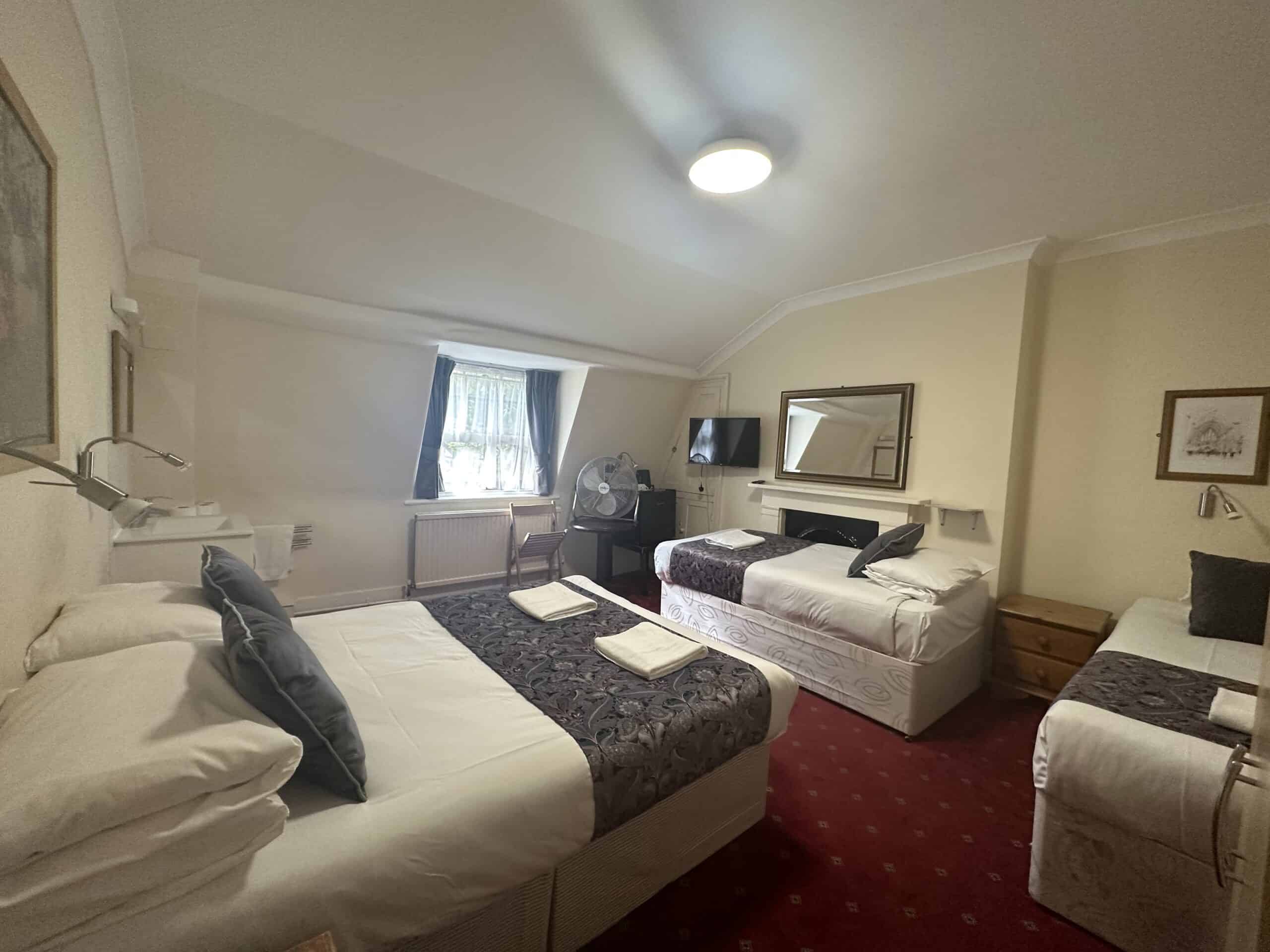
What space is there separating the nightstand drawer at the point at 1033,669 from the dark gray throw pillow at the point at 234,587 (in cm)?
367

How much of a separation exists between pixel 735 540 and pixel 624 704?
2436 millimetres

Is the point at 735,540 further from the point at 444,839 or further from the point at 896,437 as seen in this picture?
the point at 444,839

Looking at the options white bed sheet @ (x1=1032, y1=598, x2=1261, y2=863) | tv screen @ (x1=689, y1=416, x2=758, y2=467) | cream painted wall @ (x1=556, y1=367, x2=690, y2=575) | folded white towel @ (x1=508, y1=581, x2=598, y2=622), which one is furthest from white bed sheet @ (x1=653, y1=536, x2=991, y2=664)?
cream painted wall @ (x1=556, y1=367, x2=690, y2=575)

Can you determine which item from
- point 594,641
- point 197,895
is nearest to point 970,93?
point 594,641

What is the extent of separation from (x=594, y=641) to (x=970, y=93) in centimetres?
260

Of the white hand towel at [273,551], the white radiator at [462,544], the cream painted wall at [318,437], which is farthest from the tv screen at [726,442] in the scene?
the white hand towel at [273,551]

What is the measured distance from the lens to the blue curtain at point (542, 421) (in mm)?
4867

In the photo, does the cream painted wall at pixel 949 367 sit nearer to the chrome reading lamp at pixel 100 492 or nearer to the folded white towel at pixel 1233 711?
the folded white towel at pixel 1233 711

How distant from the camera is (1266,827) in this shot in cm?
43

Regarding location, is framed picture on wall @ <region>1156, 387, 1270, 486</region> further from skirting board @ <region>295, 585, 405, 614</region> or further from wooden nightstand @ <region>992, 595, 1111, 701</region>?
skirting board @ <region>295, 585, 405, 614</region>

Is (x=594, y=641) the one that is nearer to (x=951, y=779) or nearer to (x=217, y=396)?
(x=951, y=779)

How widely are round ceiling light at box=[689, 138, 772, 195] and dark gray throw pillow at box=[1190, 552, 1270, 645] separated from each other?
2873 millimetres

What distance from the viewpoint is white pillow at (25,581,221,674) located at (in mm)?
1188

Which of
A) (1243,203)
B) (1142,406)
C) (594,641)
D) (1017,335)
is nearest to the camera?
(594,641)
